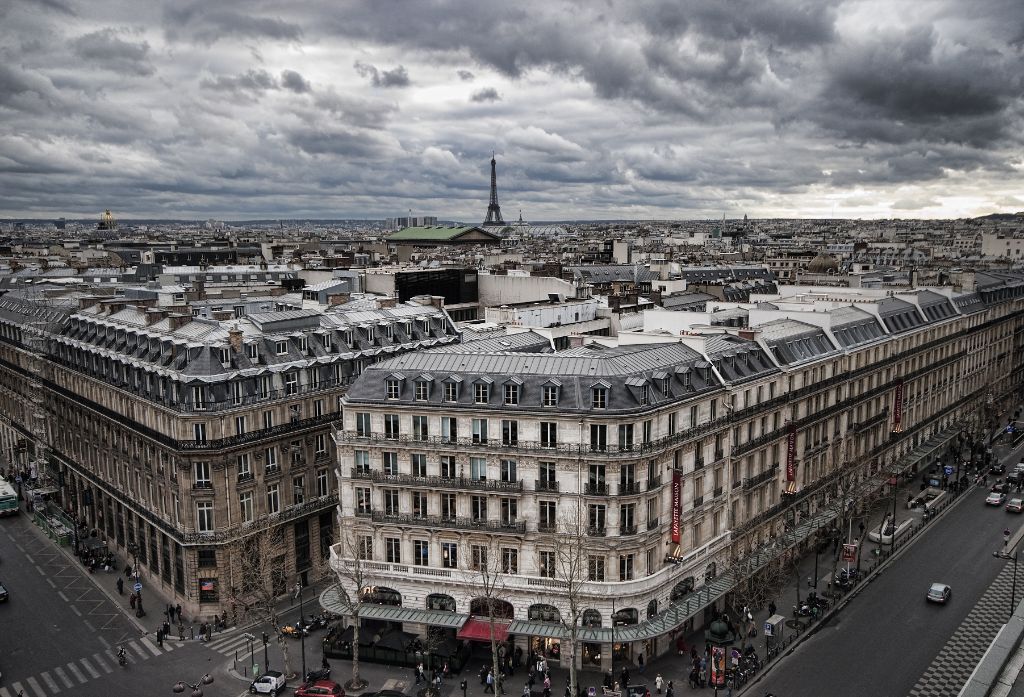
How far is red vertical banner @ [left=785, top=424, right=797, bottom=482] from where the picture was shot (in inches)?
3287

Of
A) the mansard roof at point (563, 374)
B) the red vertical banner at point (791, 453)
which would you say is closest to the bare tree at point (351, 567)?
the mansard roof at point (563, 374)

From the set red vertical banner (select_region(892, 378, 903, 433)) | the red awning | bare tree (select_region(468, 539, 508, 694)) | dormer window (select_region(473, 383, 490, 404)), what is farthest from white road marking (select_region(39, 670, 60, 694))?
red vertical banner (select_region(892, 378, 903, 433))

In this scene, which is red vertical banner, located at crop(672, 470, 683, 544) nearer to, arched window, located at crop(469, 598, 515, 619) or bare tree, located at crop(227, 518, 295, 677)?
arched window, located at crop(469, 598, 515, 619)

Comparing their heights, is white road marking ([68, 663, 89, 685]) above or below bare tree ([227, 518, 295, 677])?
below

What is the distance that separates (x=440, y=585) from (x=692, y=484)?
873 inches

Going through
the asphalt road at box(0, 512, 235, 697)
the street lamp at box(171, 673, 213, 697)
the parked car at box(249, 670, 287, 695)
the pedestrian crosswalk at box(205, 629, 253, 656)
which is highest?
A: the parked car at box(249, 670, 287, 695)

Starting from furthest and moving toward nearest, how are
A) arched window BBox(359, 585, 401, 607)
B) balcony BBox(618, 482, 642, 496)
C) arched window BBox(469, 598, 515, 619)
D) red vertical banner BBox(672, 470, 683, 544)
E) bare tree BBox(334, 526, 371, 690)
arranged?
arched window BBox(359, 585, 401, 607) < bare tree BBox(334, 526, 371, 690) < arched window BBox(469, 598, 515, 619) < red vertical banner BBox(672, 470, 683, 544) < balcony BBox(618, 482, 642, 496)

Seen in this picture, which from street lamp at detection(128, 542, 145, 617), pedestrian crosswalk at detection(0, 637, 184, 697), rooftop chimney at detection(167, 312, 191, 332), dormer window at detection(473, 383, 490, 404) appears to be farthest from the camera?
rooftop chimney at detection(167, 312, 191, 332)

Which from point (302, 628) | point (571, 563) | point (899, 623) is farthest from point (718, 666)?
point (302, 628)

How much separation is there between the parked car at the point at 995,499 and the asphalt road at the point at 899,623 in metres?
4.68

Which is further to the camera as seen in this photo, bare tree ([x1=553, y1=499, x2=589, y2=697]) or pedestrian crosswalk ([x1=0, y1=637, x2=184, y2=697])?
pedestrian crosswalk ([x1=0, y1=637, x2=184, y2=697])

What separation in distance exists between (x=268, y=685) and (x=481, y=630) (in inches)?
643

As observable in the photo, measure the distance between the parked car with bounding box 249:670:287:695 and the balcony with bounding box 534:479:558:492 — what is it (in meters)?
24.1

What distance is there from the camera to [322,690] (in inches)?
2446
